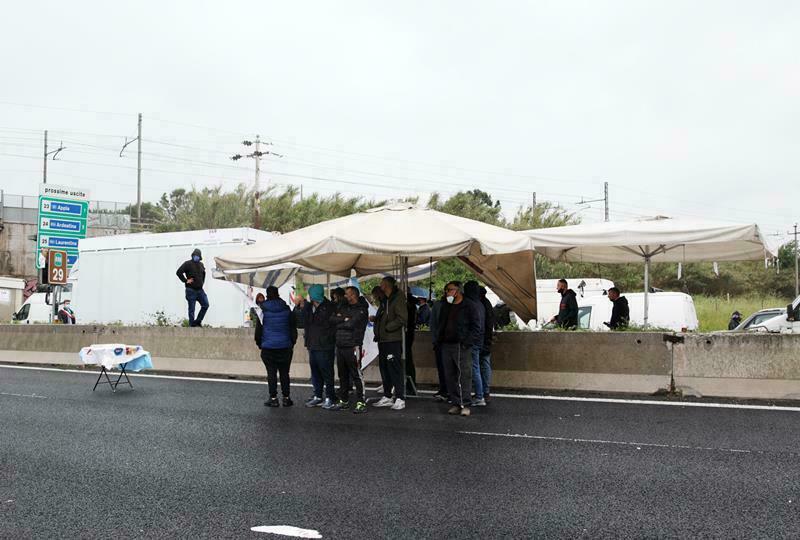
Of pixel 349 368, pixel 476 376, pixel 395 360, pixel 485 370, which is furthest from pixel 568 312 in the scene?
pixel 349 368

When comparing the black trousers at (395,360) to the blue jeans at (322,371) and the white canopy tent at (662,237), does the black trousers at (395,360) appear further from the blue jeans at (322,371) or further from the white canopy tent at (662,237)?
the white canopy tent at (662,237)

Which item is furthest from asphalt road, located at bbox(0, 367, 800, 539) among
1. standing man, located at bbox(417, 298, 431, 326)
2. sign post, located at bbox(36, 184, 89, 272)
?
sign post, located at bbox(36, 184, 89, 272)

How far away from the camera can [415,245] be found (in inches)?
439

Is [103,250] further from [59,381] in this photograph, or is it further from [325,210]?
[325,210]

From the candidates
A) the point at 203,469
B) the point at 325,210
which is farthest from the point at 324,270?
the point at 325,210

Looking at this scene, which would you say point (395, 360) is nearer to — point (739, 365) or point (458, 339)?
point (458, 339)

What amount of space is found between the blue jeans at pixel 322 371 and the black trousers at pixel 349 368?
0.17 m

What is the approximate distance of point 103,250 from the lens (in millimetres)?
25297

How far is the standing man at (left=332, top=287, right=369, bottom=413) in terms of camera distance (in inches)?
450

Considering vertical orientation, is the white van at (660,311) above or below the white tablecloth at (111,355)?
above

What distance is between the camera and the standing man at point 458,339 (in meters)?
11.0

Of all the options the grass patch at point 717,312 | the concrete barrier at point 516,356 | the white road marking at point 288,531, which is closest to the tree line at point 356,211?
the grass patch at point 717,312

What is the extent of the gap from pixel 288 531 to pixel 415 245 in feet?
20.3

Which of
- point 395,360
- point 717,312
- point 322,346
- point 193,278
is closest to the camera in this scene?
A: point 395,360
